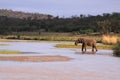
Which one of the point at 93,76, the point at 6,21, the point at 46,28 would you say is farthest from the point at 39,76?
the point at 6,21

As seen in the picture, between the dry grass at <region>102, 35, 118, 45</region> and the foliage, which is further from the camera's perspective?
the foliage

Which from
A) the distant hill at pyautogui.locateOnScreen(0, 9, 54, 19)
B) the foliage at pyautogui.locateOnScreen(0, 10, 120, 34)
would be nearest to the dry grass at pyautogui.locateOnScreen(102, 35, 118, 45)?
the foliage at pyautogui.locateOnScreen(0, 10, 120, 34)

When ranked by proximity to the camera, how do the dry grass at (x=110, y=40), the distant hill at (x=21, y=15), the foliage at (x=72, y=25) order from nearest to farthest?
the dry grass at (x=110, y=40), the foliage at (x=72, y=25), the distant hill at (x=21, y=15)

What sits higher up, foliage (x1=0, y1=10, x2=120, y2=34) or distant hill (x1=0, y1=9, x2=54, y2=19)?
distant hill (x1=0, y1=9, x2=54, y2=19)

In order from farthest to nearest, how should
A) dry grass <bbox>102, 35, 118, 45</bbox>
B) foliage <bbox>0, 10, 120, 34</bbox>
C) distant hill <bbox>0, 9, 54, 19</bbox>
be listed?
distant hill <bbox>0, 9, 54, 19</bbox> < foliage <bbox>0, 10, 120, 34</bbox> < dry grass <bbox>102, 35, 118, 45</bbox>

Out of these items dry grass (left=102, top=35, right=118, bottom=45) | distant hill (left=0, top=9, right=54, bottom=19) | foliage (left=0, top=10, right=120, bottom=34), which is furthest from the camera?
distant hill (left=0, top=9, right=54, bottom=19)

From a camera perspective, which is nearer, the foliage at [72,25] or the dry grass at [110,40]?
the dry grass at [110,40]

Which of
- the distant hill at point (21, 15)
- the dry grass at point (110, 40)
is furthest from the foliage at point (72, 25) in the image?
the dry grass at point (110, 40)

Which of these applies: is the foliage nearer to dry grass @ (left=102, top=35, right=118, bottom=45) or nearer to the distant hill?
the distant hill

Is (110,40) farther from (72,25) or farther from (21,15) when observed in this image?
(21,15)

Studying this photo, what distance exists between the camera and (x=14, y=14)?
624ft

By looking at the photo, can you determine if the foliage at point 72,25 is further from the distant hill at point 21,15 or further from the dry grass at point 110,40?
the dry grass at point 110,40

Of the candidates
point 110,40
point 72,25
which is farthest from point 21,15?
point 110,40

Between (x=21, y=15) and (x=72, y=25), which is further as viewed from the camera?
(x=21, y=15)
